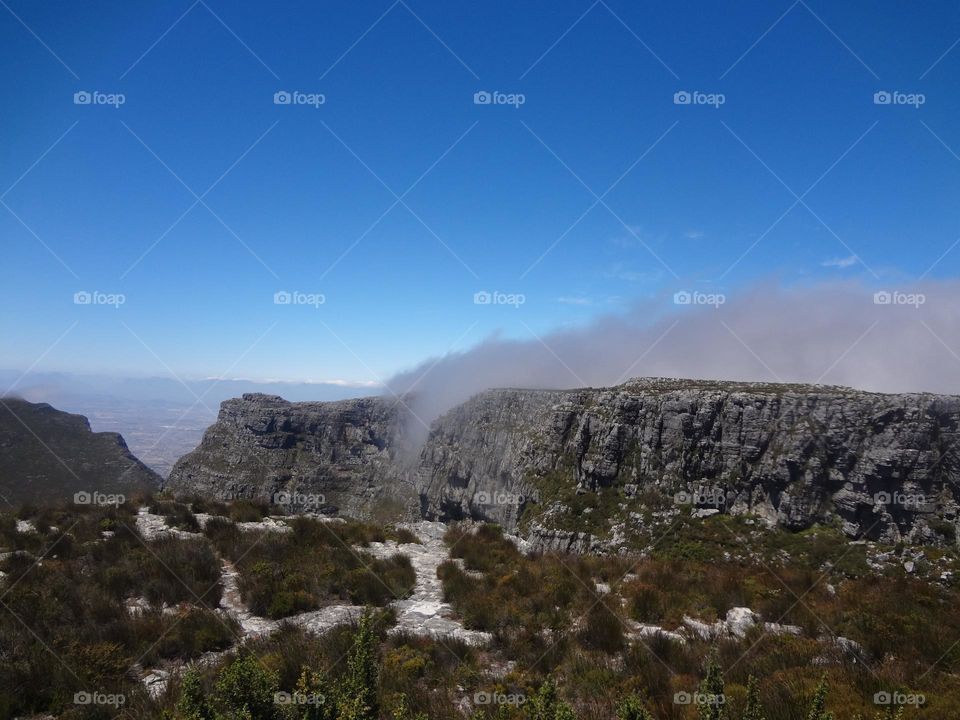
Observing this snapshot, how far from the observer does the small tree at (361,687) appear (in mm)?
4691

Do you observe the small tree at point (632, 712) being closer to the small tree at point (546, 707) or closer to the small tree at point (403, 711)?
the small tree at point (546, 707)

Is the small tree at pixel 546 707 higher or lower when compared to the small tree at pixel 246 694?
higher

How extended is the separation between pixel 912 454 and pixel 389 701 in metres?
47.8

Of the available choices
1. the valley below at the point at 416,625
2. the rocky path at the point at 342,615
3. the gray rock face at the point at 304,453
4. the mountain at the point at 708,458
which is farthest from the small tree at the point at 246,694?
the gray rock face at the point at 304,453

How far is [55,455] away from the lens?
70.0 meters

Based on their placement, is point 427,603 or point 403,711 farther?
point 427,603

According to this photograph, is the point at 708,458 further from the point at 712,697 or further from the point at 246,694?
the point at 246,694

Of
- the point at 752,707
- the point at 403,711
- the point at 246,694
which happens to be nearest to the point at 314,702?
the point at 246,694

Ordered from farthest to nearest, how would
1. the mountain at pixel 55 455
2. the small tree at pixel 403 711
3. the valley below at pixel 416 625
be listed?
the mountain at pixel 55 455, the valley below at pixel 416 625, the small tree at pixel 403 711

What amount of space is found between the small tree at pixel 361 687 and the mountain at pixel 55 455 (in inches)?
2386

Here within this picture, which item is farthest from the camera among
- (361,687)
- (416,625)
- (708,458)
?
(708,458)

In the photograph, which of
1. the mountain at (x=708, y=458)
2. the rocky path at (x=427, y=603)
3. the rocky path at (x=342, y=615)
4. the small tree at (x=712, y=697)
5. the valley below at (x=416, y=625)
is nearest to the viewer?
the small tree at (x=712, y=697)

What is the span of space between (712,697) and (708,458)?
46909 millimetres

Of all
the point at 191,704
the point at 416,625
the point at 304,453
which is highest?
the point at 191,704
